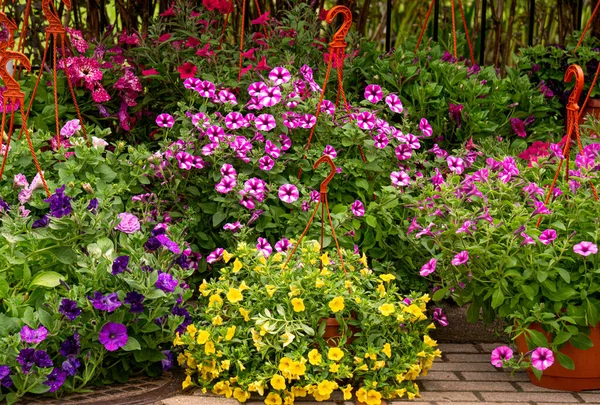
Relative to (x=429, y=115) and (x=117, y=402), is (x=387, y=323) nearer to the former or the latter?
(x=117, y=402)

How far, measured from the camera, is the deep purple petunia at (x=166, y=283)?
3.09 metres

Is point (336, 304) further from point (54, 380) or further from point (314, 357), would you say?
point (54, 380)

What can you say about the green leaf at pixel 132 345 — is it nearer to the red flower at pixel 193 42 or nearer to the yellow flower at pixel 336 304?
the yellow flower at pixel 336 304

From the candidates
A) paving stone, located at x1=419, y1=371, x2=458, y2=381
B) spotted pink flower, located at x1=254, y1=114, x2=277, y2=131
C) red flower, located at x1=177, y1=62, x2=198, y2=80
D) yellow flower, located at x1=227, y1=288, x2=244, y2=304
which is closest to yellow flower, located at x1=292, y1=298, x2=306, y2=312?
yellow flower, located at x1=227, y1=288, x2=244, y2=304

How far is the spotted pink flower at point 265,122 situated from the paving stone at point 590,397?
156 centimetres

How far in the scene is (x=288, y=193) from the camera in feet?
12.1

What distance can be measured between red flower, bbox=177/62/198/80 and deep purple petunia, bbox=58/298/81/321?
5.11 ft

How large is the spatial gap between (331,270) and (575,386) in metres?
0.94

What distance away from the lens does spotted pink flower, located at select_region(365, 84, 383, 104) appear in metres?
4.13

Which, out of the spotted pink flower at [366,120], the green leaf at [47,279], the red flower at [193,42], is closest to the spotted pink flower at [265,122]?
the spotted pink flower at [366,120]

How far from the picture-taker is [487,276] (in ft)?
10.7

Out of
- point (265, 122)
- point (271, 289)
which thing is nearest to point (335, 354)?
point (271, 289)

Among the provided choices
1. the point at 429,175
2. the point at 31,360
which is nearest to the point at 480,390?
the point at 429,175

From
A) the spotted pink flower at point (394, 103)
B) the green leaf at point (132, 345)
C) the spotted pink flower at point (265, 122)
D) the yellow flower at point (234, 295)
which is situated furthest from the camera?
the spotted pink flower at point (394, 103)
